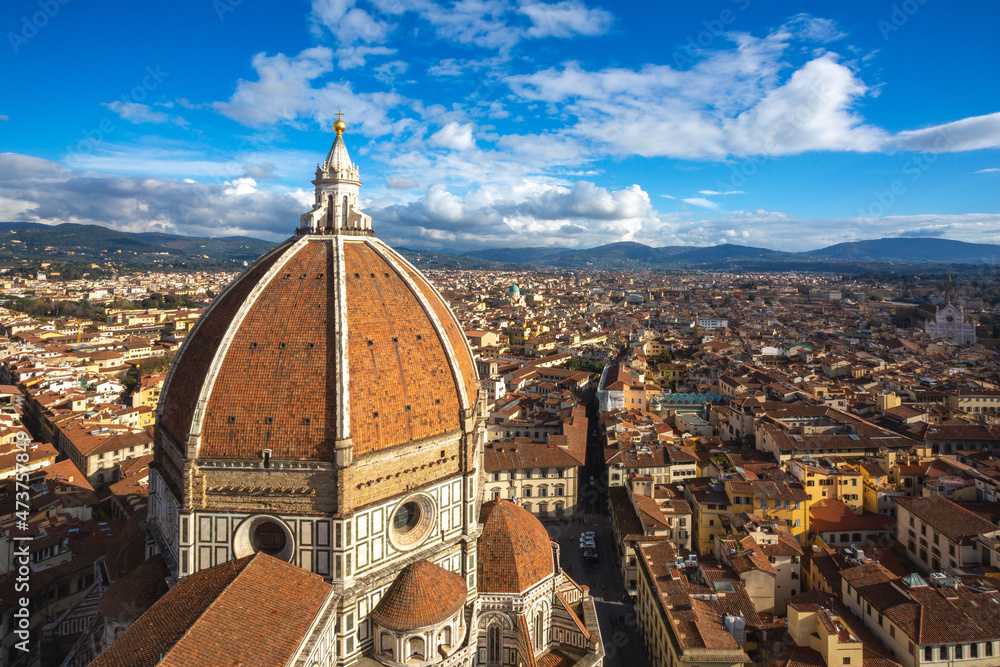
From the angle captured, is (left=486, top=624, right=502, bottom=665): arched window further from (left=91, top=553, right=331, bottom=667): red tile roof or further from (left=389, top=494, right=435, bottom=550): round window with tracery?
(left=91, top=553, right=331, bottom=667): red tile roof

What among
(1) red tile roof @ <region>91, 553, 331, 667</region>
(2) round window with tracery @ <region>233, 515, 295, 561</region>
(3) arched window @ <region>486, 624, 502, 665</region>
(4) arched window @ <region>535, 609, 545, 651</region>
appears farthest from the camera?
(4) arched window @ <region>535, 609, 545, 651</region>

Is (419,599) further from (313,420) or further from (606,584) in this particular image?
(606,584)

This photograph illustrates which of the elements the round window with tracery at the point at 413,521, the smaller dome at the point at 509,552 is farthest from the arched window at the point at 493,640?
the round window with tracery at the point at 413,521

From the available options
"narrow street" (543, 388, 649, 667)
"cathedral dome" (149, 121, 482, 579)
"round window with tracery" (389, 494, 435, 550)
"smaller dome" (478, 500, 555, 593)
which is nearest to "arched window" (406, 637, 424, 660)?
"cathedral dome" (149, 121, 482, 579)

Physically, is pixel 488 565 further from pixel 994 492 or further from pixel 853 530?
pixel 994 492

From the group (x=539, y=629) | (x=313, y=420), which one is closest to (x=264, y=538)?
(x=313, y=420)
